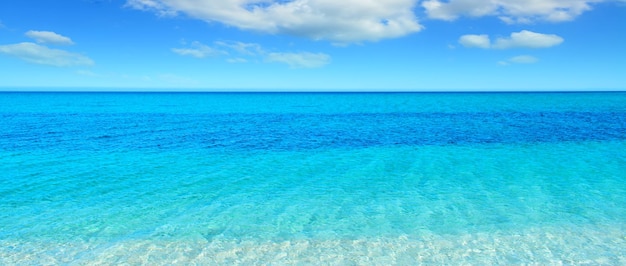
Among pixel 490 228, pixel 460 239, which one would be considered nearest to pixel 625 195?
pixel 490 228

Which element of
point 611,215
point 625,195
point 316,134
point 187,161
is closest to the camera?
point 611,215

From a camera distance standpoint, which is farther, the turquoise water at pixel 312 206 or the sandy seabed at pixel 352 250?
the turquoise water at pixel 312 206

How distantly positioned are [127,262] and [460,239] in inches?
267

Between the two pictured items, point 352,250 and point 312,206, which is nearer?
point 352,250

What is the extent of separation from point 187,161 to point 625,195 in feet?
52.8

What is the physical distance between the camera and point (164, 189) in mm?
12219

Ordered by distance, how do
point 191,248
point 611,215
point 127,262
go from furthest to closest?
1. point 611,215
2. point 191,248
3. point 127,262

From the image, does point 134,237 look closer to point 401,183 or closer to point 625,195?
point 401,183

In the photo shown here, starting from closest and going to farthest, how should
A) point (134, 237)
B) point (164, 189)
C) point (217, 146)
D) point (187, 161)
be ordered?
point (134, 237)
point (164, 189)
point (187, 161)
point (217, 146)

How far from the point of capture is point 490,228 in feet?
28.5

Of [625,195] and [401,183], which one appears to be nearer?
[625,195]

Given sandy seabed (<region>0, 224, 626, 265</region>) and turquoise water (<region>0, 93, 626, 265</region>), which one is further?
turquoise water (<region>0, 93, 626, 265</region>)

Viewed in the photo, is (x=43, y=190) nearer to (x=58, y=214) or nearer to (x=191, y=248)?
(x=58, y=214)

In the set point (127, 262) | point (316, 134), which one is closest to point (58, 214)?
point (127, 262)
